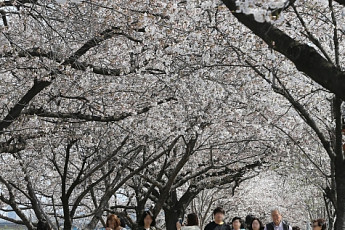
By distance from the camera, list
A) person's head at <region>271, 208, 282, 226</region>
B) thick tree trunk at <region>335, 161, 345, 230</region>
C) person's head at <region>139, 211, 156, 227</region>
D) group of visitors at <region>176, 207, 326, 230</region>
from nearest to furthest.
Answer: thick tree trunk at <region>335, 161, 345, 230</region> → person's head at <region>139, 211, 156, 227</region> → group of visitors at <region>176, 207, 326, 230</region> → person's head at <region>271, 208, 282, 226</region>

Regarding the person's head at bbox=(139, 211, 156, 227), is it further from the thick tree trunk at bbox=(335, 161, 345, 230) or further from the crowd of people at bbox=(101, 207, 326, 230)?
the thick tree trunk at bbox=(335, 161, 345, 230)

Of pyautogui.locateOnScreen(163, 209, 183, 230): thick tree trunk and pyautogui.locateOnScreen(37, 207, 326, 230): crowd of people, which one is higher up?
pyautogui.locateOnScreen(163, 209, 183, 230): thick tree trunk

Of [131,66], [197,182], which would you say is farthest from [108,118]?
[197,182]

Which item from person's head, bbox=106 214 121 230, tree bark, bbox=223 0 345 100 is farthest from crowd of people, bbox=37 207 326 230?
tree bark, bbox=223 0 345 100

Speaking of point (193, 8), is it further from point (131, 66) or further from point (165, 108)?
point (165, 108)

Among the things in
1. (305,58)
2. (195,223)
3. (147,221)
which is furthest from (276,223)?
→ (305,58)

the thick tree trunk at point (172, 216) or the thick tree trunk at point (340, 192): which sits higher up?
the thick tree trunk at point (172, 216)

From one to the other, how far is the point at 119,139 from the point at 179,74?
20.1ft

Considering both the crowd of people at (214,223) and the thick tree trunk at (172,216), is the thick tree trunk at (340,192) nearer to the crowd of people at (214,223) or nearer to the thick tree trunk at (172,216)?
the crowd of people at (214,223)

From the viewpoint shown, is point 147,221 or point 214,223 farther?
point 214,223

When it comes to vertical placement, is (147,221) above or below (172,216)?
below

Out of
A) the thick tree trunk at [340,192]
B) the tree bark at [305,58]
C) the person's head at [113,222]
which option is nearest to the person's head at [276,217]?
the thick tree trunk at [340,192]

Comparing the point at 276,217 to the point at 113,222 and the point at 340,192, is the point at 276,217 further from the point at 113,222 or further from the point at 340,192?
the point at 113,222

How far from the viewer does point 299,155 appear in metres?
16.7
